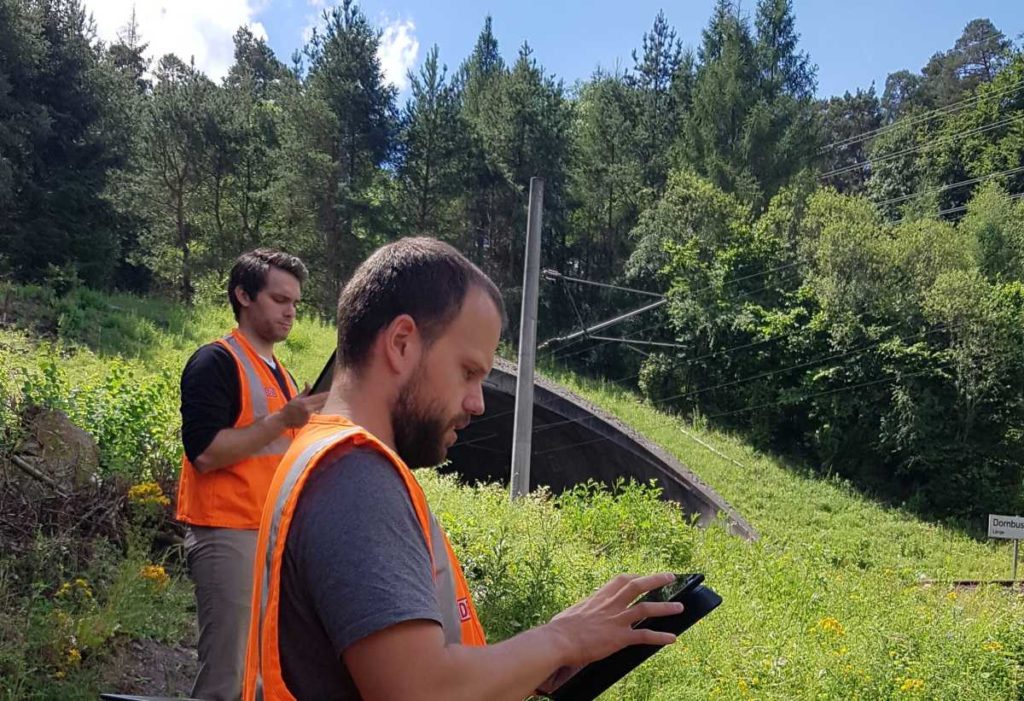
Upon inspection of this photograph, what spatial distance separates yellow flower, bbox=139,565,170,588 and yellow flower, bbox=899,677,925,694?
475 cm

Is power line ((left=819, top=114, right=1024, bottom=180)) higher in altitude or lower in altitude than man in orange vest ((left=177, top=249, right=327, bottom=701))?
higher

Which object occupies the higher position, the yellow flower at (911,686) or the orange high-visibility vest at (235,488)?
the orange high-visibility vest at (235,488)

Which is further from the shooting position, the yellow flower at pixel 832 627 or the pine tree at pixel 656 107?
the pine tree at pixel 656 107

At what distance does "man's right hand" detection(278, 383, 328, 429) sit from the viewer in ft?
7.78

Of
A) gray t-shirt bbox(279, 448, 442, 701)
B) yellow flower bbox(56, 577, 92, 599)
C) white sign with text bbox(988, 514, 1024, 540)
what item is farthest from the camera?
white sign with text bbox(988, 514, 1024, 540)

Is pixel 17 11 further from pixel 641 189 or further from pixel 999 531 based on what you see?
pixel 999 531

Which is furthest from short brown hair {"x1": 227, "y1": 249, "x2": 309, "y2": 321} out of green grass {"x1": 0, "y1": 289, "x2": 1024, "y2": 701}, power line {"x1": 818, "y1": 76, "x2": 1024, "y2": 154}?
power line {"x1": 818, "y1": 76, "x2": 1024, "y2": 154}

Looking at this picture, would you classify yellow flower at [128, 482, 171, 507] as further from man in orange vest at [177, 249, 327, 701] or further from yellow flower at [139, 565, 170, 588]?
man in orange vest at [177, 249, 327, 701]

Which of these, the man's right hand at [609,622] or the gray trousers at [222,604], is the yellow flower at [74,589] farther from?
the man's right hand at [609,622]

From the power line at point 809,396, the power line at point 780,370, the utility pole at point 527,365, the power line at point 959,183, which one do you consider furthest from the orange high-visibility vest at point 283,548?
the power line at point 959,183

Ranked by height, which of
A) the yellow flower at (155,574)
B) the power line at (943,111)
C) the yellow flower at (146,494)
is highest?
the power line at (943,111)

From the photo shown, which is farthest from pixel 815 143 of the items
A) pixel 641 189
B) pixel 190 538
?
pixel 190 538

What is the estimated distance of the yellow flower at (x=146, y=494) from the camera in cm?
594

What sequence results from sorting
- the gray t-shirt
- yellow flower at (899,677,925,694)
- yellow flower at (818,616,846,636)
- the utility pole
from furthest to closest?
the utility pole, yellow flower at (818,616,846,636), yellow flower at (899,677,925,694), the gray t-shirt
